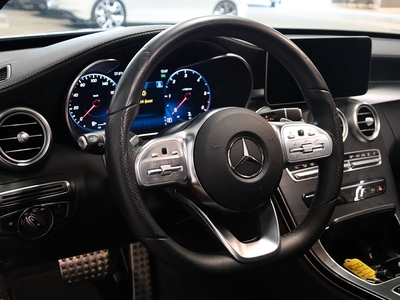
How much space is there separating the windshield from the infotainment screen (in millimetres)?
176

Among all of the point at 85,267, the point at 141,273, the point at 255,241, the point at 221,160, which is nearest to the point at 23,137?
the point at 221,160

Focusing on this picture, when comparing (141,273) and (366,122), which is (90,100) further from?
(366,122)

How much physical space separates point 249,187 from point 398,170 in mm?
1171

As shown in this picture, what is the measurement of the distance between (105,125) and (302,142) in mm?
433

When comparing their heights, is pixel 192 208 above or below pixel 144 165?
below

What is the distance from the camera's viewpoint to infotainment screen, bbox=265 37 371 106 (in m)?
1.59

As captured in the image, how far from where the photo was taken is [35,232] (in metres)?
1.24

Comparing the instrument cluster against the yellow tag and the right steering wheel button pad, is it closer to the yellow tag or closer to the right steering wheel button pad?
the right steering wheel button pad

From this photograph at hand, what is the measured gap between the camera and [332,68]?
67.5 inches

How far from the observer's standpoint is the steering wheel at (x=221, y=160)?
102 centimetres

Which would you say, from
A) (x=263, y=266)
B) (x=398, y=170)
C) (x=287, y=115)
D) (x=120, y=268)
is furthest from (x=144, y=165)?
(x=398, y=170)

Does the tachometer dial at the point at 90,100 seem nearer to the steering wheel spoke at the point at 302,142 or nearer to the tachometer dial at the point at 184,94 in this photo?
the tachometer dial at the point at 184,94

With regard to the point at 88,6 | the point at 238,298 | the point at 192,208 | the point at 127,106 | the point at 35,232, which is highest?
the point at 88,6

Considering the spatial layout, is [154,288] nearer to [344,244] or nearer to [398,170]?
[344,244]
